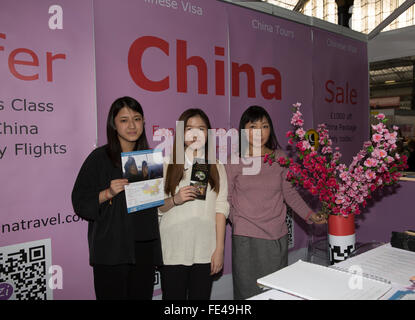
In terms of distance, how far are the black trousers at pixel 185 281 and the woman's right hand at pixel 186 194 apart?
41cm

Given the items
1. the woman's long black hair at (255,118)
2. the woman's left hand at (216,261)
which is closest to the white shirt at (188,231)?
the woman's left hand at (216,261)

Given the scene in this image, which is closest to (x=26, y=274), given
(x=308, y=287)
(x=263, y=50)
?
(x=308, y=287)

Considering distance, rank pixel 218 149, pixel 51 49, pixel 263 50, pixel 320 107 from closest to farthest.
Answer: pixel 51 49
pixel 218 149
pixel 263 50
pixel 320 107

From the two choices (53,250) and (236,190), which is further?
(236,190)

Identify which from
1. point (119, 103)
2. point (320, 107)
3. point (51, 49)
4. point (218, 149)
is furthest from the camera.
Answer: point (320, 107)

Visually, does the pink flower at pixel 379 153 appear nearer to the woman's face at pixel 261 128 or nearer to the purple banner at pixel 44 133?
the woman's face at pixel 261 128

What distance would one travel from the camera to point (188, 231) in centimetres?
196

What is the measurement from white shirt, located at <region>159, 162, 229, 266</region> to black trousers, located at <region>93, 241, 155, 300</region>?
11cm

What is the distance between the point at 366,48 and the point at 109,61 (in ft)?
12.5

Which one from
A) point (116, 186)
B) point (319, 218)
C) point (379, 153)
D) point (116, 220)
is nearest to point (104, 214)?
point (116, 220)

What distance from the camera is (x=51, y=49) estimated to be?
2051 millimetres

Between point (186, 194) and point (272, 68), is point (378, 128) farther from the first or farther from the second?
point (272, 68)

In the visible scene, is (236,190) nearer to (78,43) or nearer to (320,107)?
(78,43)

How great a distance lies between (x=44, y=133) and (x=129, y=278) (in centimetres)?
103
